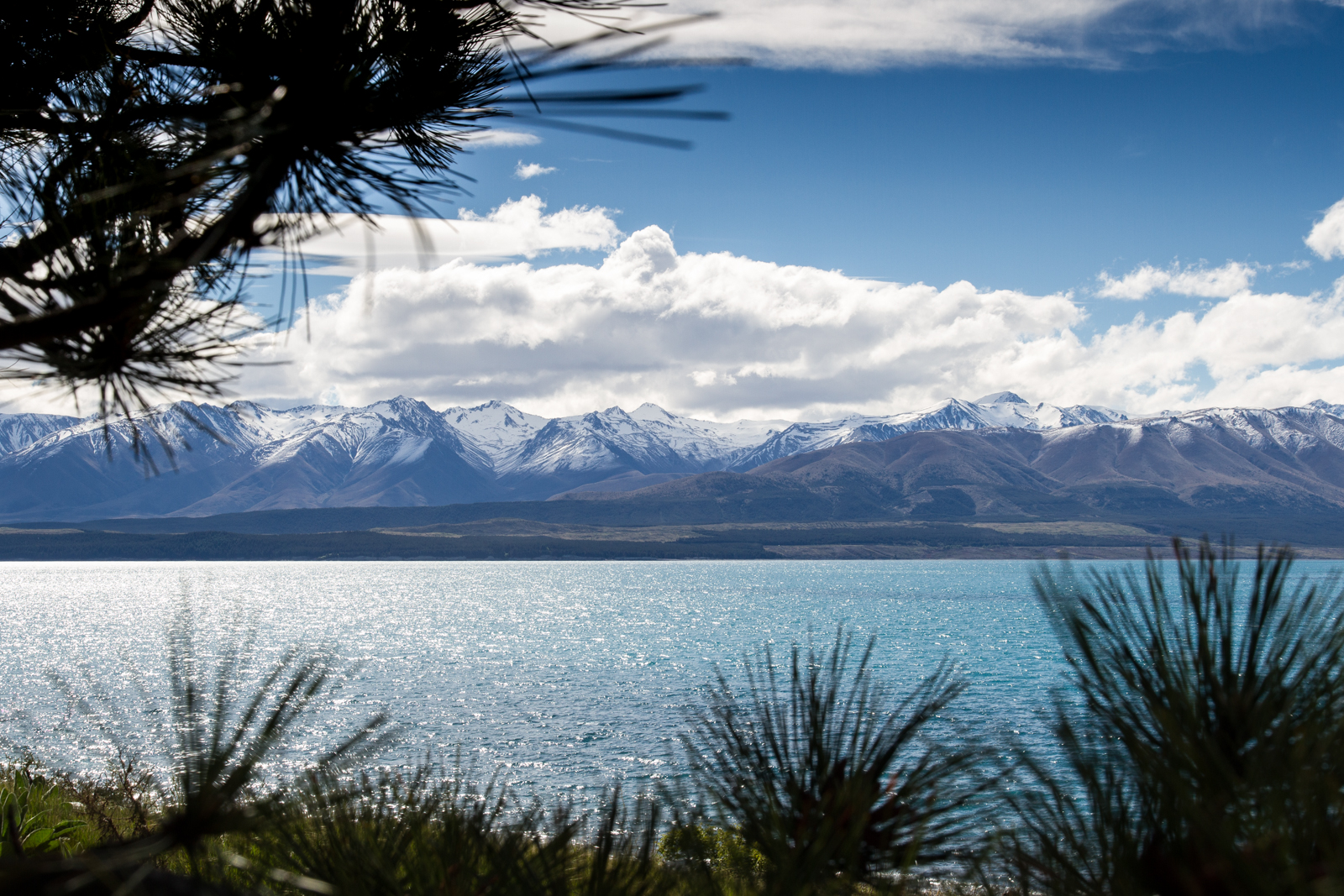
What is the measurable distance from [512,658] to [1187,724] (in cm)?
6893

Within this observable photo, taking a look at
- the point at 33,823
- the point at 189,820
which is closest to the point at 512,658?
the point at 33,823

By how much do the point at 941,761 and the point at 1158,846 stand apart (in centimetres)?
117

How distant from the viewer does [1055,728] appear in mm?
3150

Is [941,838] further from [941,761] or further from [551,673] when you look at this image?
[551,673]

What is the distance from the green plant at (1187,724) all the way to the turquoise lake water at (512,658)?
1.24 ft

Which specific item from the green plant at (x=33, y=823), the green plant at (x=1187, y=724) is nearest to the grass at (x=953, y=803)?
the green plant at (x=1187, y=724)

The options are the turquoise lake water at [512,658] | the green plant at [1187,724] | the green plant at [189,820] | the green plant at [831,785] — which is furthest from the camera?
the turquoise lake water at [512,658]

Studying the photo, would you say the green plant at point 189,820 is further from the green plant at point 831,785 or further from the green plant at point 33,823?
the green plant at point 33,823

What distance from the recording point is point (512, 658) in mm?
68750

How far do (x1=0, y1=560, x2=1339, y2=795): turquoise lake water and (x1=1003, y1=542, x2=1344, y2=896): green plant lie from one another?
38 cm

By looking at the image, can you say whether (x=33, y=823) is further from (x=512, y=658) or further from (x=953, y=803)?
(x=512, y=658)

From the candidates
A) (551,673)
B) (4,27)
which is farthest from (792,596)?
(4,27)

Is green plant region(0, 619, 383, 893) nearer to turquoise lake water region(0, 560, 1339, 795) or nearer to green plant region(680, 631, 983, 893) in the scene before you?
turquoise lake water region(0, 560, 1339, 795)

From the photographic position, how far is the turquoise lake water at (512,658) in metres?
34.0
